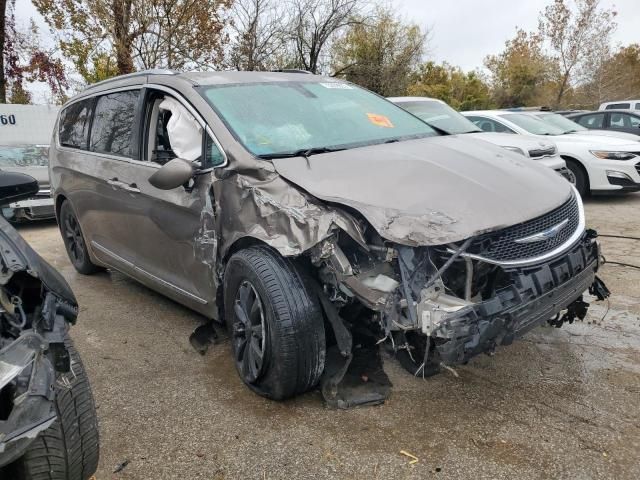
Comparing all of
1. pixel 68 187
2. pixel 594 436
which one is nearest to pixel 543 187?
pixel 594 436

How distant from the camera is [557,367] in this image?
3.21 metres

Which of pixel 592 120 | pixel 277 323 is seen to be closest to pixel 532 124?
pixel 592 120

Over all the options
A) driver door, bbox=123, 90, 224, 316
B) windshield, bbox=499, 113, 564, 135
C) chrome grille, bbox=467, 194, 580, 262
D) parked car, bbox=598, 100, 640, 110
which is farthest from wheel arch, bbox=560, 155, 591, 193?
parked car, bbox=598, 100, 640, 110

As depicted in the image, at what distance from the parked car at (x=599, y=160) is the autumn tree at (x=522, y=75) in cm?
2481

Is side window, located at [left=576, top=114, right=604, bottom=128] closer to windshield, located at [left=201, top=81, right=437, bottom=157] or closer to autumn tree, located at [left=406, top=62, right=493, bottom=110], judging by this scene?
windshield, located at [left=201, top=81, right=437, bottom=157]

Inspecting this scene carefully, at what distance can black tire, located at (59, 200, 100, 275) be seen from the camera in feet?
17.6

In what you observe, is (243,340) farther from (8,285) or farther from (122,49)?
(122,49)

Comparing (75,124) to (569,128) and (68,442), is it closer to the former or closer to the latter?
(68,442)

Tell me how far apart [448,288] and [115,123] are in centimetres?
306

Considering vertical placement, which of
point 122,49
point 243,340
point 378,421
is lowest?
point 378,421

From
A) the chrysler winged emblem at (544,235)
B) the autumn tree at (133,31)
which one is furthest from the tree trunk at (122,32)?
the chrysler winged emblem at (544,235)

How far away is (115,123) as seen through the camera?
169 inches

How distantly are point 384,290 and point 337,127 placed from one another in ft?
4.89

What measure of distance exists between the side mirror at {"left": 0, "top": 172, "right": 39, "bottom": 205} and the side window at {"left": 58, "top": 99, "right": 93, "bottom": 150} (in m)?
2.24
